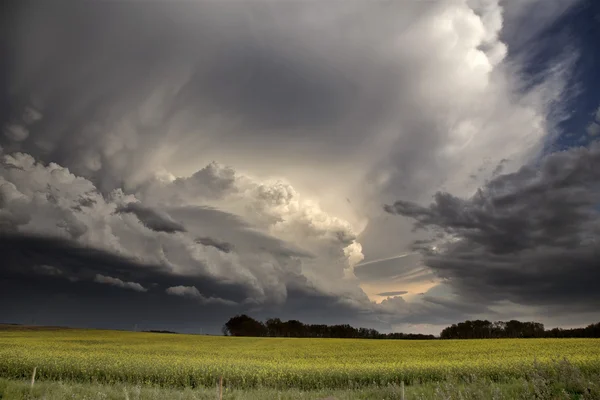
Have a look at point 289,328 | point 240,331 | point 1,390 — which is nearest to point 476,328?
point 289,328

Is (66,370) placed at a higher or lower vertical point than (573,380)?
lower

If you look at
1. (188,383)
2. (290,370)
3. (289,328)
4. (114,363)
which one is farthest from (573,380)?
(289,328)

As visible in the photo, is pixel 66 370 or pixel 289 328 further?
pixel 289 328

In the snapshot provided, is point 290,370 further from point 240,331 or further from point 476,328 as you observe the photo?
point 240,331

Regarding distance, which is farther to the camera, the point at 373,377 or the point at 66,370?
the point at 66,370

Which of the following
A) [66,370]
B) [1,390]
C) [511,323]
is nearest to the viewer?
[1,390]

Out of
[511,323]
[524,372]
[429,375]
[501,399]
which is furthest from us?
[511,323]

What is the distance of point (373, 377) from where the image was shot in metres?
23.6

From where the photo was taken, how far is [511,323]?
400ft

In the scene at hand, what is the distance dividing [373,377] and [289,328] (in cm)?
12126

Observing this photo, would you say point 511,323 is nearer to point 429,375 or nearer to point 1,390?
point 429,375

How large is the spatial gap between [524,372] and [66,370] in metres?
26.7

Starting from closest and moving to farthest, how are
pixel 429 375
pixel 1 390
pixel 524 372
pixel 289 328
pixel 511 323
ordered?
1. pixel 1 390
2. pixel 524 372
3. pixel 429 375
4. pixel 511 323
5. pixel 289 328

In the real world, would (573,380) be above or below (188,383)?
above
